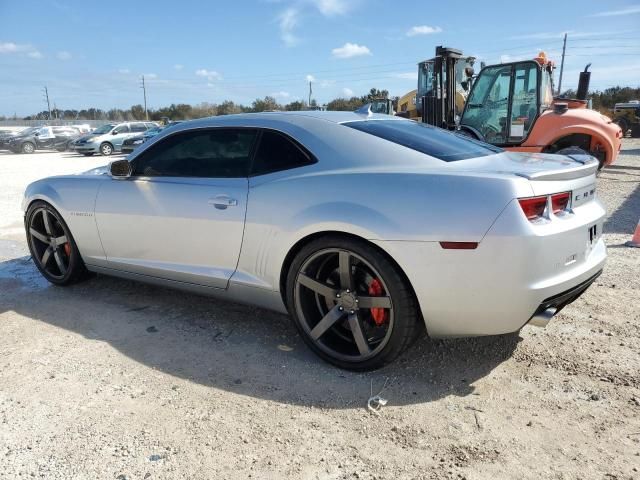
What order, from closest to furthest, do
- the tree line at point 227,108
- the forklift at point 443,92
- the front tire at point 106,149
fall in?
the forklift at point 443,92 → the front tire at point 106,149 → the tree line at point 227,108

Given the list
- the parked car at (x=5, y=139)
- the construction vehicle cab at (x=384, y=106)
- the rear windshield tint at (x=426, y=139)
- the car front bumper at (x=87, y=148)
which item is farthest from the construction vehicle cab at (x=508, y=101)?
the parked car at (x=5, y=139)

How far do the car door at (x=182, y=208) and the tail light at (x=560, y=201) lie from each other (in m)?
1.80

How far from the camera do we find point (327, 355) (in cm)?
303

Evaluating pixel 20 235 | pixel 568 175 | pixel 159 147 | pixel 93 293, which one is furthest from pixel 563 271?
pixel 20 235

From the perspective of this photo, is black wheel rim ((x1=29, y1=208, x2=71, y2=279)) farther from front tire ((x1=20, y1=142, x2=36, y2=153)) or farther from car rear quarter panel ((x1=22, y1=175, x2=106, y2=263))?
front tire ((x1=20, y1=142, x2=36, y2=153))

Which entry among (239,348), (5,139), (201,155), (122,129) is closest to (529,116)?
(201,155)

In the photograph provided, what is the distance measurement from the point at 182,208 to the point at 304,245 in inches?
40.0

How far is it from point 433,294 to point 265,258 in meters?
1.10

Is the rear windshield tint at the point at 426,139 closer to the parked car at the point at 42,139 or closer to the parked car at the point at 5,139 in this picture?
the parked car at the point at 42,139

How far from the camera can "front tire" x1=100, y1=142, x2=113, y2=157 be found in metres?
24.8

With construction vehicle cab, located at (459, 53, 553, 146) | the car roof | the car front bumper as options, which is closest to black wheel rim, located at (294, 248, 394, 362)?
the car roof

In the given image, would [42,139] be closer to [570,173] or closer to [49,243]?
[49,243]

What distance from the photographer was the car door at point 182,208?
3336 mm

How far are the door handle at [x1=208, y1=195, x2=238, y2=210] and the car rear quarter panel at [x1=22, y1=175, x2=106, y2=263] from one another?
132 centimetres
